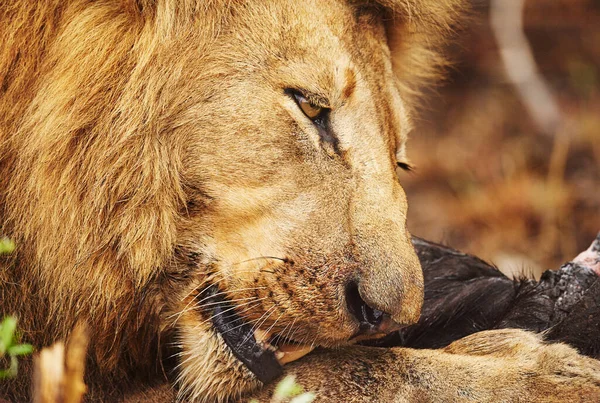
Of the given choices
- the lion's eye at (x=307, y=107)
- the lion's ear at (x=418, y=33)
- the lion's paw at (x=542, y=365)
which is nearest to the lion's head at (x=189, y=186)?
the lion's eye at (x=307, y=107)

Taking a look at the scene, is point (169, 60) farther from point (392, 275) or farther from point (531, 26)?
point (531, 26)

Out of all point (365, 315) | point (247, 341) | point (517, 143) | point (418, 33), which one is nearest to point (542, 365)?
point (365, 315)

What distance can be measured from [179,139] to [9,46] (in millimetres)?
473

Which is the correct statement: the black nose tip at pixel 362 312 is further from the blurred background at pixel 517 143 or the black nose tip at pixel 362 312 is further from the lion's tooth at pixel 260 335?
the blurred background at pixel 517 143

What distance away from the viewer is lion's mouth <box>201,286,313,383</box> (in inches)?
87.0

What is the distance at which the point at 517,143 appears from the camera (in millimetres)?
6410

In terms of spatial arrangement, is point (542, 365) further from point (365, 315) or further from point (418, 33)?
point (418, 33)

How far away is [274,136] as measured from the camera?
7.34 ft

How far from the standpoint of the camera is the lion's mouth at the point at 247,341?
221 cm

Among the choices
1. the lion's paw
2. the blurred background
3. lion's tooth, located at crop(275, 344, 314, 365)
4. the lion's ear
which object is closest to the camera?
the lion's paw

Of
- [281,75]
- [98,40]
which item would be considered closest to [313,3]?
[281,75]

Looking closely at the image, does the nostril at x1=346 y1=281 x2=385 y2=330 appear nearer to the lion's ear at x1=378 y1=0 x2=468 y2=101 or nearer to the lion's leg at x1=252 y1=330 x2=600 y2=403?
the lion's leg at x1=252 y1=330 x2=600 y2=403

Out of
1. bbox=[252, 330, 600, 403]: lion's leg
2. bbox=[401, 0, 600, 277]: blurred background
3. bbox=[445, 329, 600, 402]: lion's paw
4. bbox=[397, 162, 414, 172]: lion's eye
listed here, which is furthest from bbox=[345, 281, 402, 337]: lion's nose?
bbox=[401, 0, 600, 277]: blurred background

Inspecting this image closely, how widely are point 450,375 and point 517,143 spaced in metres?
4.43
